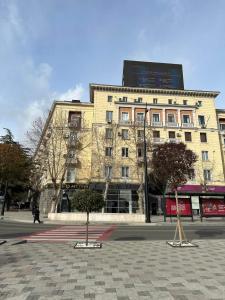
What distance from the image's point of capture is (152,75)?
4441cm

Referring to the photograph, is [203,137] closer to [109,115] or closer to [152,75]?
[152,75]

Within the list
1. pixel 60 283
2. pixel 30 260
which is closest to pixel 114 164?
pixel 30 260

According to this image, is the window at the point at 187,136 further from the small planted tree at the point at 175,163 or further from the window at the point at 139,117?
the small planted tree at the point at 175,163

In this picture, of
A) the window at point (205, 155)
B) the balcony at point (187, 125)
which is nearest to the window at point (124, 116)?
the balcony at point (187, 125)

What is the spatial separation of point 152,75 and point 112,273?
4185cm

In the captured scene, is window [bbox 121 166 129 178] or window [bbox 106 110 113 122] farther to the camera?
window [bbox 106 110 113 122]

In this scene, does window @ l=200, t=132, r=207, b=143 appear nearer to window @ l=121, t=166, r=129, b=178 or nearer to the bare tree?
window @ l=121, t=166, r=129, b=178

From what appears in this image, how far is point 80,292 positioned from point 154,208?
3276 cm

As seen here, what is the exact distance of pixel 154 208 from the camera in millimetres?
36562

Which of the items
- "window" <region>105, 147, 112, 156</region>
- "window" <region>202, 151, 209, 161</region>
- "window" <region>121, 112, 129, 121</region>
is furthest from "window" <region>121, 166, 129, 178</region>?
"window" <region>202, 151, 209, 161</region>

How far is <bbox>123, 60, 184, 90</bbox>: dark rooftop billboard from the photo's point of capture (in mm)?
43306

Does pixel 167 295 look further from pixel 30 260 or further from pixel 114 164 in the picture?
pixel 114 164

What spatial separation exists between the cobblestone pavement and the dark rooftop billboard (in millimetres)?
36807

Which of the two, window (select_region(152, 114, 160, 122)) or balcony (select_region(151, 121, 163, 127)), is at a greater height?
window (select_region(152, 114, 160, 122))
